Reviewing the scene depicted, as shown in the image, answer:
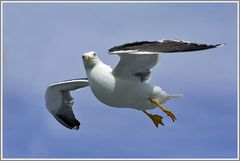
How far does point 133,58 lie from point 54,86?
4.78m

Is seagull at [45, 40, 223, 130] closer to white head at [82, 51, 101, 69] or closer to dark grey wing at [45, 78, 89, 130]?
white head at [82, 51, 101, 69]

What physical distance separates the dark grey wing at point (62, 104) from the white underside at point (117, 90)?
3574mm

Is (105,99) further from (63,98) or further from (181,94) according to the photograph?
(63,98)

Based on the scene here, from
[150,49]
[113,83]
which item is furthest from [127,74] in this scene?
[150,49]

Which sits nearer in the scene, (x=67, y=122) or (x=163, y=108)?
(x=163, y=108)

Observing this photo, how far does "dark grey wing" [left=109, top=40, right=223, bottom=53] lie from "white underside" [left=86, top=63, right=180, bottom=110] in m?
1.19

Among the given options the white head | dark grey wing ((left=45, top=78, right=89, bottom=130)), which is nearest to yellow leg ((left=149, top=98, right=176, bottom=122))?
the white head

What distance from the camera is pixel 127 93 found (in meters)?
20.7

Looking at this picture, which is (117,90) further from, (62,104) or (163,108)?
(62,104)

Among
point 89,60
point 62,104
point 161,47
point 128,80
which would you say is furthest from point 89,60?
point 62,104

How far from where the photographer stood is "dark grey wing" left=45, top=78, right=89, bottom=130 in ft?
80.6

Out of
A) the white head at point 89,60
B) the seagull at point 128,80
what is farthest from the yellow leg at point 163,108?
the white head at point 89,60

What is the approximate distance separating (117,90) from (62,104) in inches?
201

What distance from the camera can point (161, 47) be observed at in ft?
62.5
